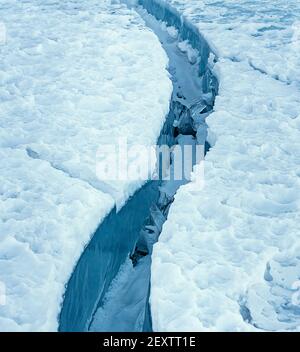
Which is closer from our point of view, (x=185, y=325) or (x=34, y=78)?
(x=185, y=325)

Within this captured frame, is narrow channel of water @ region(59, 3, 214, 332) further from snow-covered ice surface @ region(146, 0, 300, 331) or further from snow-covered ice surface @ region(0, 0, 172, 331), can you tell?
snow-covered ice surface @ region(146, 0, 300, 331)

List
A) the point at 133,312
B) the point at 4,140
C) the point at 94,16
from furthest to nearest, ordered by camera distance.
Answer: the point at 94,16 < the point at 4,140 < the point at 133,312

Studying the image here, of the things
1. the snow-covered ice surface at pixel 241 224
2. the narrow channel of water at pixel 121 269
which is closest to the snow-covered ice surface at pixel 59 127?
the narrow channel of water at pixel 121 269

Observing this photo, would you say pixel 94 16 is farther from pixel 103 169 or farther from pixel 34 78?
Result: pixel 103 169

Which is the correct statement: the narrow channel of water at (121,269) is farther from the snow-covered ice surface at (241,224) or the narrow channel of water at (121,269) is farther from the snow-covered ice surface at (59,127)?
the snow-covered ice surface at (241,224)

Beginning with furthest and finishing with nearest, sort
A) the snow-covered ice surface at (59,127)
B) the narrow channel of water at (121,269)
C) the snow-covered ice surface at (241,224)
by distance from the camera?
the narrow channel of water at (121,269)
the snow-covered ice surface at (59,127)
the snow-covered ice surface at (241,224)

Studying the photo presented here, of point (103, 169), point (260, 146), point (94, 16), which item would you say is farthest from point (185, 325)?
point (94, 16)

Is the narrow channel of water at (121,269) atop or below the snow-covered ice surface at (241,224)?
below
